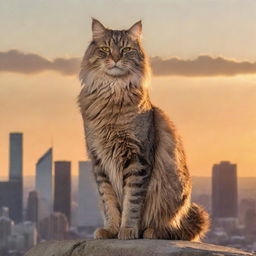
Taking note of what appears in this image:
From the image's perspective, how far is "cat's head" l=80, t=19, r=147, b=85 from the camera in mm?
10594

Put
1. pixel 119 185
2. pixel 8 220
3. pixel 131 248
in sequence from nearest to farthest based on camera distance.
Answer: pixel 131 248 → pixel 119 185 → pixel 8 220

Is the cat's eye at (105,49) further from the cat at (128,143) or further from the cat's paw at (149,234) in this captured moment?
the cat's paw at (149,234)

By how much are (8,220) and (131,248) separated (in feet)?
339

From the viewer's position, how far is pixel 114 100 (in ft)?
35.0

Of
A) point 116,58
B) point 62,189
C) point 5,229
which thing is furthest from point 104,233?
point 62,189

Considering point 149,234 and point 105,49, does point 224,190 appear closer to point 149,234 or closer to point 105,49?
point 149,234

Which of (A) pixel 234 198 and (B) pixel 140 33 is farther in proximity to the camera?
(A) pixel 234 198

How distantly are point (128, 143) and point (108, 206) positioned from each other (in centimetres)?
83

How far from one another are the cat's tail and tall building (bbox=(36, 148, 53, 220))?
105624 millimetres

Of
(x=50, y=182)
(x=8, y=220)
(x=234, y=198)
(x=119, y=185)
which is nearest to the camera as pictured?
(x=119, y=185)

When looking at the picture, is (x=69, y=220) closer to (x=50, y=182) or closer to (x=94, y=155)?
(x=50, y=182)

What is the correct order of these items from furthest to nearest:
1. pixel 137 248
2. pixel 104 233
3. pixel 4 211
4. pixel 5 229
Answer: pixel 4 211
pixel 5 229
pixel 104 233
pixel 137 248

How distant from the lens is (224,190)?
117875mm

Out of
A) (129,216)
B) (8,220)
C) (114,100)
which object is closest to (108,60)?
(114,100)
